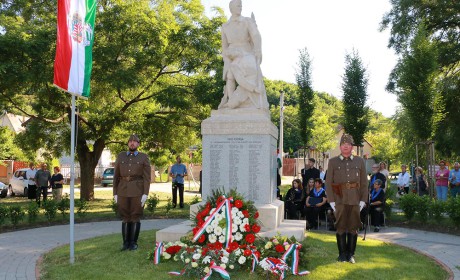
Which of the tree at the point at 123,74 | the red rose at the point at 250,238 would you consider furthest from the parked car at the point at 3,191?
the red rose at the point at 250,238

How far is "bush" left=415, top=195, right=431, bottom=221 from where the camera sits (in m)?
12.6

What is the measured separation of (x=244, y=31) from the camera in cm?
948

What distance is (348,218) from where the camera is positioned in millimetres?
7391

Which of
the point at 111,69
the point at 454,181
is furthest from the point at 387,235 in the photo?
the point at 111,69

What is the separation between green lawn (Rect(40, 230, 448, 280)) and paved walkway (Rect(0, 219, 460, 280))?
1.10 ft

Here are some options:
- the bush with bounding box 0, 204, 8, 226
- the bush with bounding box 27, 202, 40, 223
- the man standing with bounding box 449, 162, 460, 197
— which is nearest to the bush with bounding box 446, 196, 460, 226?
the man standing with bounding box 449, 162, 460, 197

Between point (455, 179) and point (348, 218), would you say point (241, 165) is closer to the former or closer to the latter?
point (348, 218)

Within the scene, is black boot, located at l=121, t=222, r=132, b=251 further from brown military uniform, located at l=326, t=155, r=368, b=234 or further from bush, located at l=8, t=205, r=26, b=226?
bush, located at l=8, t=205, r=26, b=226

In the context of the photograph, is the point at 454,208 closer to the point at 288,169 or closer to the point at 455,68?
the point at 455,68

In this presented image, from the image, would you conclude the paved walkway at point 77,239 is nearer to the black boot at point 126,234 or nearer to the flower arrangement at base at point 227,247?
the black boot at point 126,234

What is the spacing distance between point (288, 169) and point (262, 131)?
167 feet

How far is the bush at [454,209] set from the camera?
1162 cm

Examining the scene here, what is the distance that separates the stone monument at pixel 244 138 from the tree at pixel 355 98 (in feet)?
34.9

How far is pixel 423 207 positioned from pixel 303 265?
24.1ft
